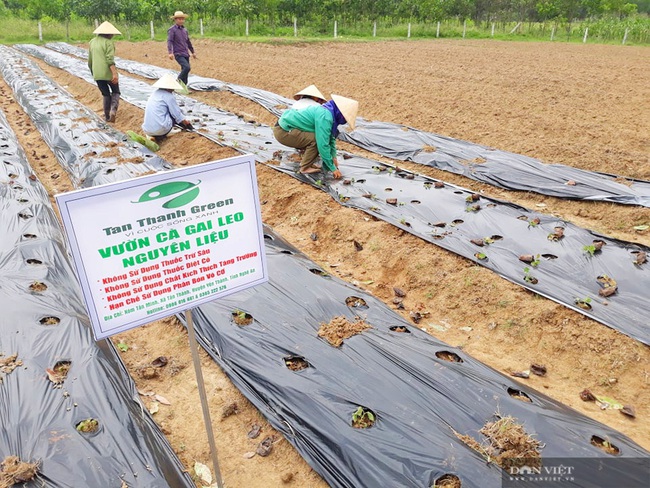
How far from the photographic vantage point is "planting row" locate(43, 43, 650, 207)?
5.62 meters

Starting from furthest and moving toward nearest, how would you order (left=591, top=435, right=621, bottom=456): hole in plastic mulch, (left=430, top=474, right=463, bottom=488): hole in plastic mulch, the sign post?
1. (left=591, top=435, right=621, bottom=456): hole in plastic mulch
2. (left=430, top=474, right=463, bottom=488): hole in plastic mulch
3. the sign post

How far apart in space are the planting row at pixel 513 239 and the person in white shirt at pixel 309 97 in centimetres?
84

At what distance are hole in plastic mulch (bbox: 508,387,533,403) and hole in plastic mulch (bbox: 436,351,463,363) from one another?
0.38 metres

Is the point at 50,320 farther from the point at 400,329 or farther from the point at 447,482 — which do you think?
the point at 447,482

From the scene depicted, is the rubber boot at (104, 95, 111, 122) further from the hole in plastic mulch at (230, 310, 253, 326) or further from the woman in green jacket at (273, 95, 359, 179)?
the hole in plastic mulch at (230, 310, 253, 326)

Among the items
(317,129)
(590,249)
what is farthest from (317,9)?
(590,249)

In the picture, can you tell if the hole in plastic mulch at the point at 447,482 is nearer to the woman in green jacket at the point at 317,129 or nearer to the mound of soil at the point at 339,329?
the mound of soil at the point at 339,329

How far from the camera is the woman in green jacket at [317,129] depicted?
5.64m

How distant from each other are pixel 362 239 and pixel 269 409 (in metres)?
2.58

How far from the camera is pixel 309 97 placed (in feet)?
21.6

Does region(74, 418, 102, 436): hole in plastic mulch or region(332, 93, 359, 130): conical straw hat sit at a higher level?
region(332, 93, 359, 130): conical straw hat

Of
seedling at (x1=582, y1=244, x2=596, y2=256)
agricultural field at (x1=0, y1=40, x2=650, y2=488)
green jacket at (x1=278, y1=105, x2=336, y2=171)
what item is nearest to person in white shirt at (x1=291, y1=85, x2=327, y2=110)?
green jacket at (x1=278, y1=105, x2=336, y2=171)

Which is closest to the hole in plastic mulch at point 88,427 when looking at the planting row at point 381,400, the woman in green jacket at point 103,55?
the planting row at point 381,400

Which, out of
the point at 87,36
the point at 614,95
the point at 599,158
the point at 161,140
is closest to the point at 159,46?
the point at 87,36
